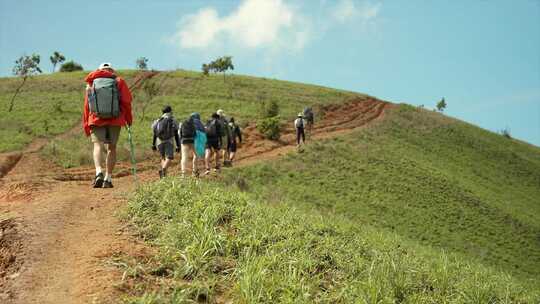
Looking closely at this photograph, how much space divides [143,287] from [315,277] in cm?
176

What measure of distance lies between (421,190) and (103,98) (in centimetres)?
1942

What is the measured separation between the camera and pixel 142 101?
37906 mm

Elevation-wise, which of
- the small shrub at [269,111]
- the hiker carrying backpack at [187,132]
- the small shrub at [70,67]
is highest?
the small shrub at [70,67]

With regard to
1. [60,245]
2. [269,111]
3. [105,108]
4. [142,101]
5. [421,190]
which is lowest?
[421,190]

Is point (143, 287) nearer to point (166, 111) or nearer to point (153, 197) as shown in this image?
point (153, 197)

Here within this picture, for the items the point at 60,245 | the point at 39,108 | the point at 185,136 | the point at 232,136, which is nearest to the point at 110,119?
the point at 60,245

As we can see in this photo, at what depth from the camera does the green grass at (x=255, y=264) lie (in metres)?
3.95

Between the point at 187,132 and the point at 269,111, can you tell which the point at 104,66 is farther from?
the point at 269,111

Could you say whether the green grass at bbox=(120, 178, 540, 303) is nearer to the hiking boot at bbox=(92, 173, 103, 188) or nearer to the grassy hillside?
the hiking boot at bbox=(92, 173, 103, 188)

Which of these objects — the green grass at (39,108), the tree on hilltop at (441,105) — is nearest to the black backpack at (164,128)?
the green grass at (39,108)

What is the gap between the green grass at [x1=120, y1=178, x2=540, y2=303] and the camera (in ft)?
13.0

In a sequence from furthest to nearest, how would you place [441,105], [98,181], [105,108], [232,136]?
[441,105], [232,136], [98,181], [105,108]

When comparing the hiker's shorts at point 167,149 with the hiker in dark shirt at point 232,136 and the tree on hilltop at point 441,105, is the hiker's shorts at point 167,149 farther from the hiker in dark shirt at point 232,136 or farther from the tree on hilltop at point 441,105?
the tree on hilltop at point 441,105

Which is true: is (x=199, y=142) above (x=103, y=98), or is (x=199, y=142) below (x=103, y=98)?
below
